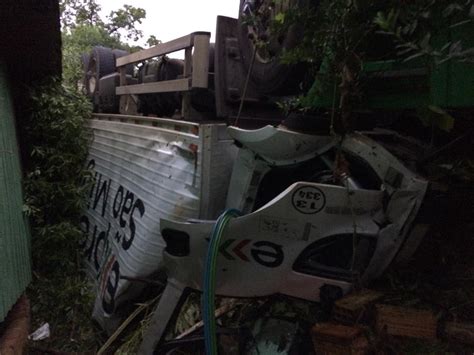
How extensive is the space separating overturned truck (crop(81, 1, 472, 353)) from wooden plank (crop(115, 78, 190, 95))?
0.7 inches

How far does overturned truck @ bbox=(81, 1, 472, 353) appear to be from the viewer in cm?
244

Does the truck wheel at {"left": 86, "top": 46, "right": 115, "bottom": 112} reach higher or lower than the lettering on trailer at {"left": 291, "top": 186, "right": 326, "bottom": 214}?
higher

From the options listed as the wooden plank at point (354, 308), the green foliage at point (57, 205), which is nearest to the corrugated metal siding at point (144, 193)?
the green foliage at point (57, 205)

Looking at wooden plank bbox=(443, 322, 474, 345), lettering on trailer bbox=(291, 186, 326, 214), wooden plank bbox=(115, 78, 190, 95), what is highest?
wooden plank bbox=(115, 78, 190, 95)

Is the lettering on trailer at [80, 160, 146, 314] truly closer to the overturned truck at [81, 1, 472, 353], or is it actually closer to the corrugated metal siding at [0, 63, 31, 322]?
the overturned truck at [81, 1, 472, 353]

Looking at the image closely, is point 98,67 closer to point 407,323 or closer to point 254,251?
point 254,251

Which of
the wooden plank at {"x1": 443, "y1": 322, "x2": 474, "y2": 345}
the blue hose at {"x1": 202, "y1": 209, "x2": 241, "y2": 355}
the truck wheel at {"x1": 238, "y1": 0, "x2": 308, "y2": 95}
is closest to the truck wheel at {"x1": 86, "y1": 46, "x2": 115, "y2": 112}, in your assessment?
the truck wheel at {"x1": 238, "y1": 0, "x2": 308, "y2": 95}

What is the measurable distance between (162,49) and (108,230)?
1.61m

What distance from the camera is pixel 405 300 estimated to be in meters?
2.47

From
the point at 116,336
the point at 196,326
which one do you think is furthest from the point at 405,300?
the point at 116,336

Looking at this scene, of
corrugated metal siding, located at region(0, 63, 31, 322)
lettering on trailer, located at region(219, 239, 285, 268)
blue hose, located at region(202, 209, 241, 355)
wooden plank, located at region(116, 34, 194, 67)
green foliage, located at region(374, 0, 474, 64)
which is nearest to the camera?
green foliage, located at region(374, 0, 474, 64)

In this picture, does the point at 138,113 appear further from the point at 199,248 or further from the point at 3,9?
the point at 199,248

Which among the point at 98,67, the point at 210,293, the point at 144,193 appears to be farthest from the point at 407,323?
the point at 98,67

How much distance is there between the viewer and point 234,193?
3137 mm
